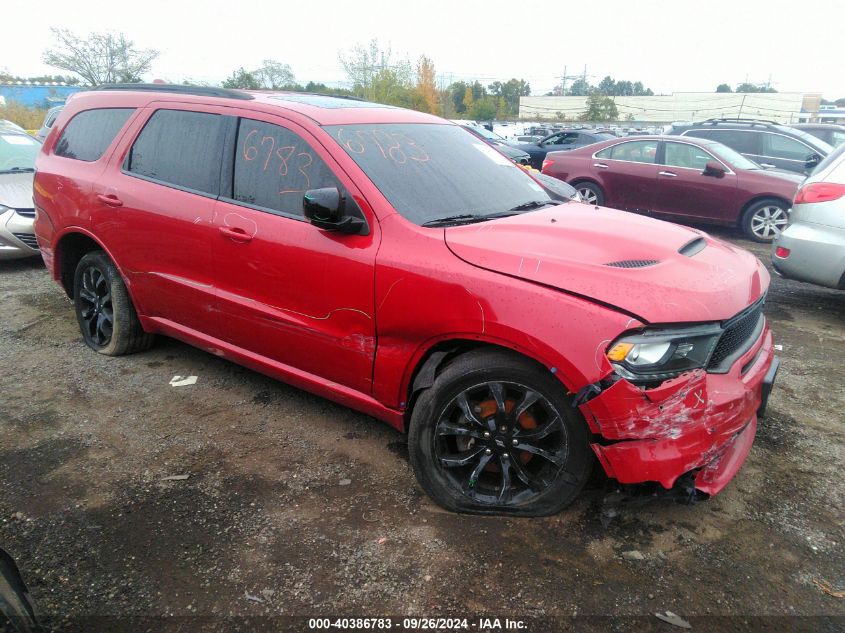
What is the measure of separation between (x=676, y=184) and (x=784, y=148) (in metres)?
3.12

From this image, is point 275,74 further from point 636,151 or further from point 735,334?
point 735,334

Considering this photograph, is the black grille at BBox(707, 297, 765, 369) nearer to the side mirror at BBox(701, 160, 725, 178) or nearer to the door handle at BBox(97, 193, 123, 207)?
the door handle at BBox(97, 193, 123, 207)

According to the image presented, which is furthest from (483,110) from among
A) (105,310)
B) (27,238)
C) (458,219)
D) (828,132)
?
(458,219)

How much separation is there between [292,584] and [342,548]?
0.88ft

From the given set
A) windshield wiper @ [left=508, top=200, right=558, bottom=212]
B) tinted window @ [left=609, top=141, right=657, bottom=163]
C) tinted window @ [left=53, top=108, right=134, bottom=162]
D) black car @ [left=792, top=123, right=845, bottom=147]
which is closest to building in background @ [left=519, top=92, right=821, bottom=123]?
black car @ [left=792, top=123, right=845, bottom=147]

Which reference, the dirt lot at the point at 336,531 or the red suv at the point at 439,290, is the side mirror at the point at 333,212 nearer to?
the red suv at the point at 439,290

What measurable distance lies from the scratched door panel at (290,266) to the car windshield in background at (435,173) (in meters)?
0.19

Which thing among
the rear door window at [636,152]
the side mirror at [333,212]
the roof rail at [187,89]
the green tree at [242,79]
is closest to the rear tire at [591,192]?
the rear door window at [636,152]

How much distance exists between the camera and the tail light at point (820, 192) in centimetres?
505

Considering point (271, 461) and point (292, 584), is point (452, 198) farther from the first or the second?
point (292, 584)

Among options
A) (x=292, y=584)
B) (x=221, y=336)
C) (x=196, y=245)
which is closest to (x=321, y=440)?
(x=221, y=336)

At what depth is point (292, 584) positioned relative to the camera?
2336mm

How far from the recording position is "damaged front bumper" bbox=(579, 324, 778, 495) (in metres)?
2.28

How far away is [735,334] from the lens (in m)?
2.57
